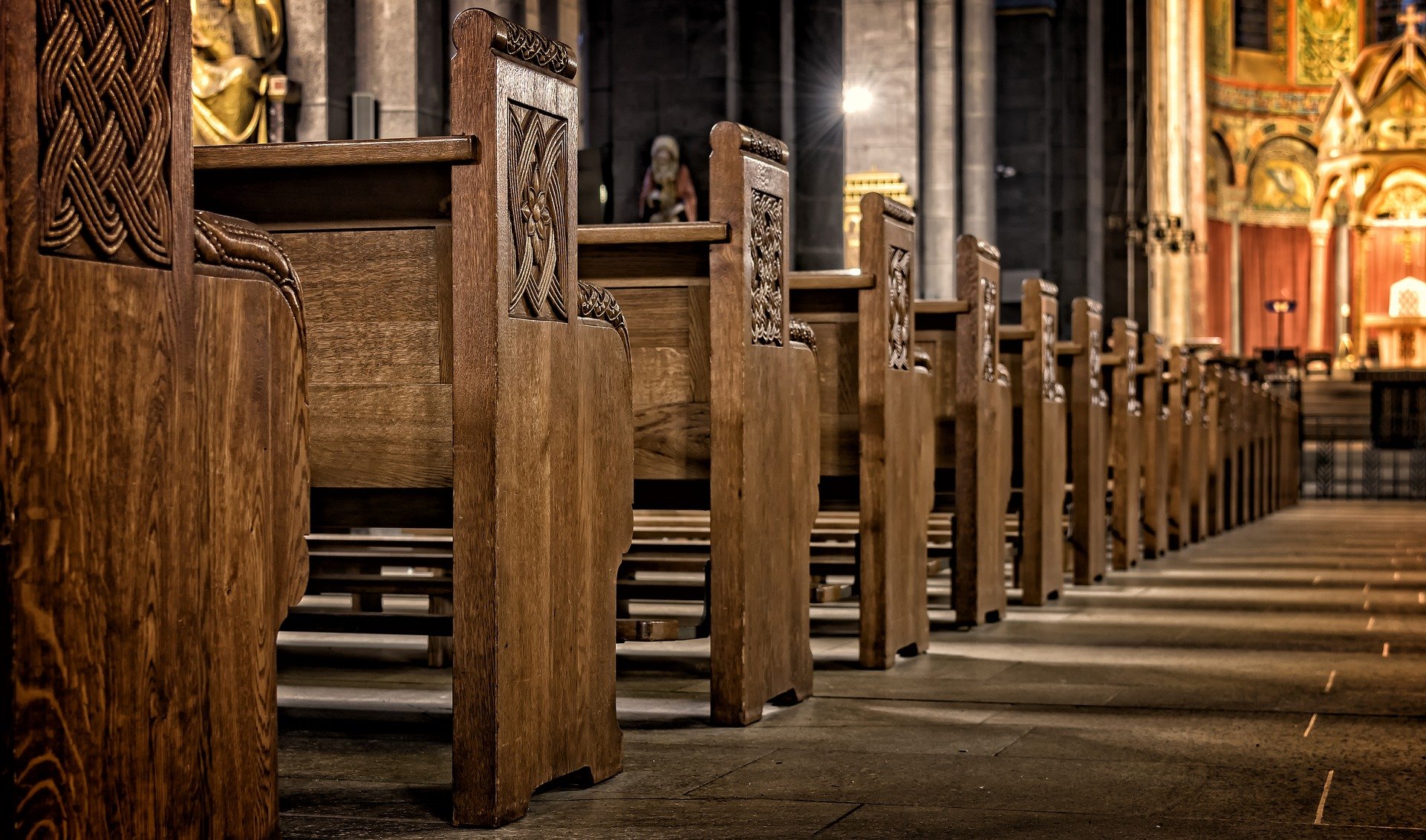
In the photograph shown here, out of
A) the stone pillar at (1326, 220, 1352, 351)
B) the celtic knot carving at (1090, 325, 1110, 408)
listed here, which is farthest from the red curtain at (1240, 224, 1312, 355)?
the celtic knot carving at (1090, 325, 1110, 408)

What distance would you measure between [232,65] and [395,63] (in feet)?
2.86

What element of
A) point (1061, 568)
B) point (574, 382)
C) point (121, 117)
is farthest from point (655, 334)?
point (1061, 568)

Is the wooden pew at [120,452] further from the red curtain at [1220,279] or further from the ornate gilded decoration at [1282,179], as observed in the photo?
the ornate gilded decoration at [1282,179]

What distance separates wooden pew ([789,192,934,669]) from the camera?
4234mm

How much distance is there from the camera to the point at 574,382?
105 inches

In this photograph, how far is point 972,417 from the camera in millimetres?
5172

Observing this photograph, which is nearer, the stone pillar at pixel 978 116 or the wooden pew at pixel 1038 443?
the wooden pew at pixel 1038 443

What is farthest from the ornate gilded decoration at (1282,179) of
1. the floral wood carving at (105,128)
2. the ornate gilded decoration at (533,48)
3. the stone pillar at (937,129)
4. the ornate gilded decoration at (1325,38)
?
the floral wood carving at (105,128)

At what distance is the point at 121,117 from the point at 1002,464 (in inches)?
166

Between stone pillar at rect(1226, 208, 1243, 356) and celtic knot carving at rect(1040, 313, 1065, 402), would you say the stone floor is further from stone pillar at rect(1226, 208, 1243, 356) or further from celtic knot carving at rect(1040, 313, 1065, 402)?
stone pillar at rect(1226, 208, 1243, 356)

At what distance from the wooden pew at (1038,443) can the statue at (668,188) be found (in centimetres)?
383

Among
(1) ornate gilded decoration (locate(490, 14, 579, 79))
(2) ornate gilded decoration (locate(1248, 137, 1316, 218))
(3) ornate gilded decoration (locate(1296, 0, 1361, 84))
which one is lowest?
(1) ornate gilded decoration (locate(490, 14, 579, 79))

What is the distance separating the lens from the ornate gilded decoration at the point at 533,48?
237cm

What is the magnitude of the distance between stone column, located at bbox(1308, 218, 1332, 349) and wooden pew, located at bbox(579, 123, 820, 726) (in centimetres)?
2882
